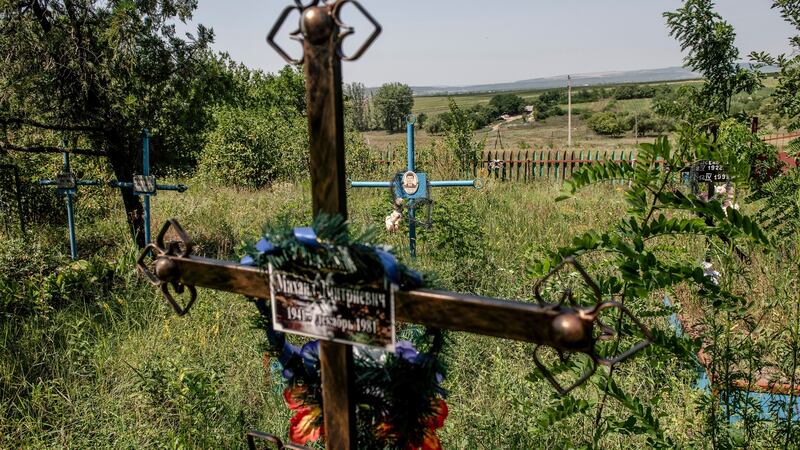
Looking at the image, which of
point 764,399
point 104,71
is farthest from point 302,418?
point 104,71

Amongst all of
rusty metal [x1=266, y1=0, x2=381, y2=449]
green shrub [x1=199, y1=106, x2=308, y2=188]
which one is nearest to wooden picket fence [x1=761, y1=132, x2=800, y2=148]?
rusty metal [x1=266, y1=0, x2=381, y2=449]

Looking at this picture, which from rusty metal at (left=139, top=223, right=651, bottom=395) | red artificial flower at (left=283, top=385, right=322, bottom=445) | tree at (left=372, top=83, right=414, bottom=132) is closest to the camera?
rusty metal at (left=139, top=223, right=651, bottom=395)

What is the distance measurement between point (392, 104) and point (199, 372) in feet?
122

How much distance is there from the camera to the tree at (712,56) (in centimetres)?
297

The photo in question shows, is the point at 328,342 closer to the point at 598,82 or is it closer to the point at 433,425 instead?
the point at 433,425

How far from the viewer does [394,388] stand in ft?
4.19

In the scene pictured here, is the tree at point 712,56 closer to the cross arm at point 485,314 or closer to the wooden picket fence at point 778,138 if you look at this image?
the wooden picket fence at point 778,138

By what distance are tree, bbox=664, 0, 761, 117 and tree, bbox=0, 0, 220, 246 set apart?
434 cm

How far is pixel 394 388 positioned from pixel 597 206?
621 cm

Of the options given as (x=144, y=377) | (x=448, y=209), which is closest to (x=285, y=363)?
(x=144, y=377)

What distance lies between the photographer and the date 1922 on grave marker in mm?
1105

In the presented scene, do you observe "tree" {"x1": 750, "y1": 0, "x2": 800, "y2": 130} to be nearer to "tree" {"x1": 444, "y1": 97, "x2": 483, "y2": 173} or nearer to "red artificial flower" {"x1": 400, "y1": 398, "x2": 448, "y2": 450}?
"red artificial flower" {"x1": 400, "y1": 398, "x2": 448, "y2": 450}

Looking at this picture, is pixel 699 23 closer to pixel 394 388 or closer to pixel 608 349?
pixel 608 349

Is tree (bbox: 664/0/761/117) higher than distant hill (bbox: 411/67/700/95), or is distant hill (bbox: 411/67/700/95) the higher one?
distant hill (bbox: 411/67/700/95)
